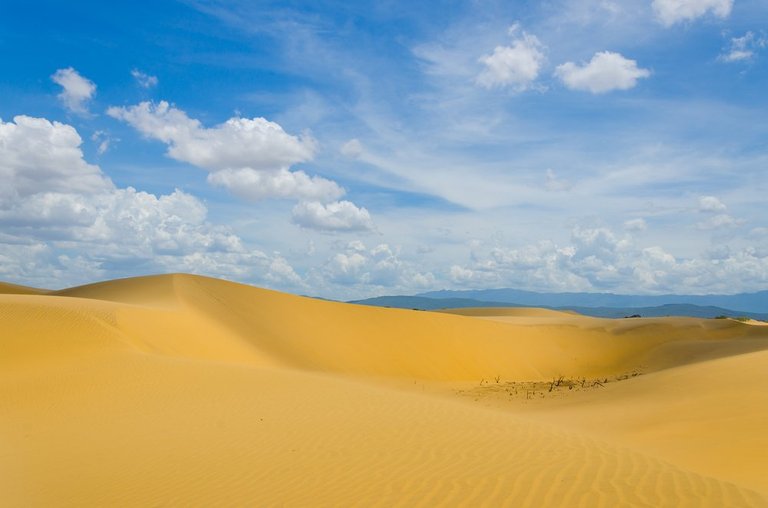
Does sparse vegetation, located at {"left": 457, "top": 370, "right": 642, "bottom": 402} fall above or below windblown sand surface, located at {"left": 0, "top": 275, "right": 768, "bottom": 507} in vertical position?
below

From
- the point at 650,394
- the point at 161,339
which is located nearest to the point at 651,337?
the point at 650,394

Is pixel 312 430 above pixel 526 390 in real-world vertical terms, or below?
above

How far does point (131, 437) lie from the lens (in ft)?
31.9

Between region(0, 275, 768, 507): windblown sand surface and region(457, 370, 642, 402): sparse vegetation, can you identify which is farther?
region(457, 370, 642, 402): sparse vegetation

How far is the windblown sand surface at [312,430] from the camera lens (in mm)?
6625

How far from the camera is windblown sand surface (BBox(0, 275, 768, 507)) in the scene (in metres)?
6.62

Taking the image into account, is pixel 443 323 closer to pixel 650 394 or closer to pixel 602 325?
pixel 602 325

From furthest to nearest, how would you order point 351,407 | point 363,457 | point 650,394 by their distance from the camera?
point 650,394 < point 351,407 < point 363,457

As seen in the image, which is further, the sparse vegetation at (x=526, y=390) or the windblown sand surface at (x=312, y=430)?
the sparse vegetation at (x=526, y=390)

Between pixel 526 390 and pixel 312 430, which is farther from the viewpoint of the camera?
pixel 526 390

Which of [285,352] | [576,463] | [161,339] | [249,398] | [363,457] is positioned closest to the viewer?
[576,463]

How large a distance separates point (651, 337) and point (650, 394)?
69.0 ft

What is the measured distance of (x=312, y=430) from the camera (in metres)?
9.70

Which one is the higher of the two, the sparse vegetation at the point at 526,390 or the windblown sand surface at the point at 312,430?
the windblown sand surface at the point at 312,430
